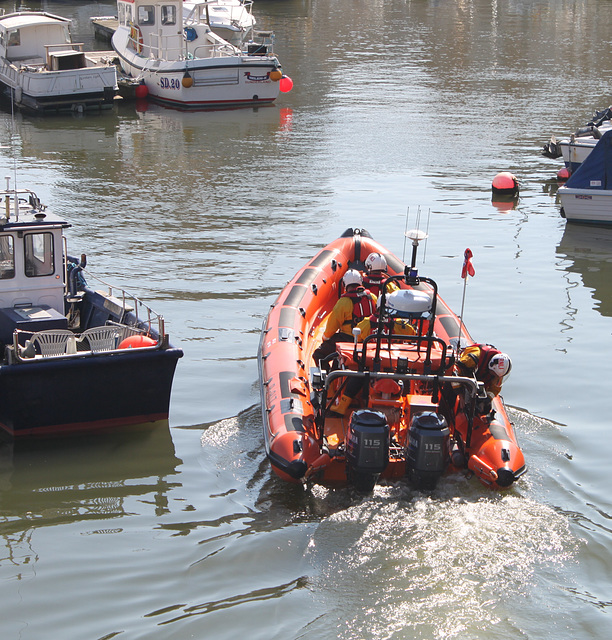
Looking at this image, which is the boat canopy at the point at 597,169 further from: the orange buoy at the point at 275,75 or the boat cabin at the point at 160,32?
the boat cabin at the point at 160,32

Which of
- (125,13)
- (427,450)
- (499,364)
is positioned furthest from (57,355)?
(125,13)

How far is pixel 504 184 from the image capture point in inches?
779

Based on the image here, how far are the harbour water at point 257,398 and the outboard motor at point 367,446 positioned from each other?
12.7 inches

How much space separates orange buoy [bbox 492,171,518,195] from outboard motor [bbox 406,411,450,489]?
12643 millimetres

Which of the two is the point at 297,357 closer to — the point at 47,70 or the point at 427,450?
the point at 427,450

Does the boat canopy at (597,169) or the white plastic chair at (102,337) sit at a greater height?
the boat canopy at (597,169)

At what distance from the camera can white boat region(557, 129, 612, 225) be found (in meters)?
17.2

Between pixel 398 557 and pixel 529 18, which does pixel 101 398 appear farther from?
pixel 529 18

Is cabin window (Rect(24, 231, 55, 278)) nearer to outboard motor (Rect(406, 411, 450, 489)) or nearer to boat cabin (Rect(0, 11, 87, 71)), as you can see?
outboard motor (Rect(406, 411, 450, 489))

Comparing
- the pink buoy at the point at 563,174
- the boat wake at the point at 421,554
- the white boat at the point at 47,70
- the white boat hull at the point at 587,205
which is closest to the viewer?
the boat wake at the point at 421,554

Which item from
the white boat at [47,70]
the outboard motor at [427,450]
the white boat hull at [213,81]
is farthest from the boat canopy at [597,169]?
the white boat at [47,70]

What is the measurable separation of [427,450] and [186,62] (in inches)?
881

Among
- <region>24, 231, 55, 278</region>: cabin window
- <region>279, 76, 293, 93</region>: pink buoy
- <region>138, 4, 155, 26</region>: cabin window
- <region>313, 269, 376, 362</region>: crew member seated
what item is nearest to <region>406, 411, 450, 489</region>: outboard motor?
<region>313, 269, 376, 362</region>: crew member seated

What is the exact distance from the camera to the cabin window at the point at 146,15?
29.4 meters
